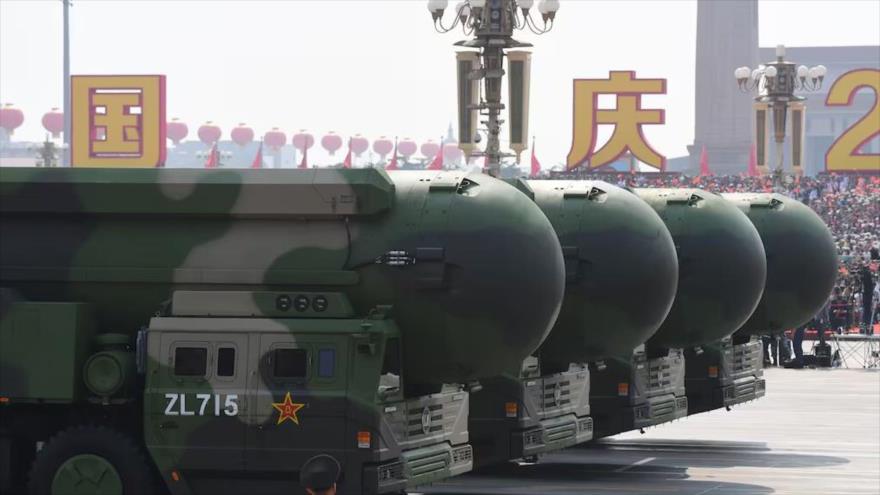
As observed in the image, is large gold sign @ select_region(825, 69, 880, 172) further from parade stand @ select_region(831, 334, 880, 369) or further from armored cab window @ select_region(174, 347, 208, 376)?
armored cab window @ select_region(174, 347, 208, 376)

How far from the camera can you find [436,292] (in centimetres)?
1426

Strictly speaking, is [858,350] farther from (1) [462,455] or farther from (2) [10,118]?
(2) [10,118]

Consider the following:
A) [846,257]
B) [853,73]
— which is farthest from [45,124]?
[846,257]

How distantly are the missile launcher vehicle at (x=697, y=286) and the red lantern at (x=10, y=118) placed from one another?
120m

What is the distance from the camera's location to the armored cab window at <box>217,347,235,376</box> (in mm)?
14289

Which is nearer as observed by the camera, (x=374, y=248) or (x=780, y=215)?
(x=374, y=248)

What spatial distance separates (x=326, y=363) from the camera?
1409 centimetres

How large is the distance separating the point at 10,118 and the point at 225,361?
416 feet

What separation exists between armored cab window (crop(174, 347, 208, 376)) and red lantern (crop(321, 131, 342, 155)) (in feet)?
534

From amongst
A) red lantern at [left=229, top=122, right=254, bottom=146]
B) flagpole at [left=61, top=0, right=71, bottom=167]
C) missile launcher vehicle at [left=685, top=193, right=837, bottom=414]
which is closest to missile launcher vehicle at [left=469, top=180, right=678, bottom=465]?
missile launcher vehicle at [left=685, top=193, right=837, bottom=414]

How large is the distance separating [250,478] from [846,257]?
3527 cm

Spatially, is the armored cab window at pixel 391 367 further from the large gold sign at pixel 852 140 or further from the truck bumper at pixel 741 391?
the large gold sign at pixel 852 140

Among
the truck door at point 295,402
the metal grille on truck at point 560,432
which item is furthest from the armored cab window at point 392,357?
the metal grille on truck at point 560,432

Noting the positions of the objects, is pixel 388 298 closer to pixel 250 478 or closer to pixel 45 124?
pixel 250 478
